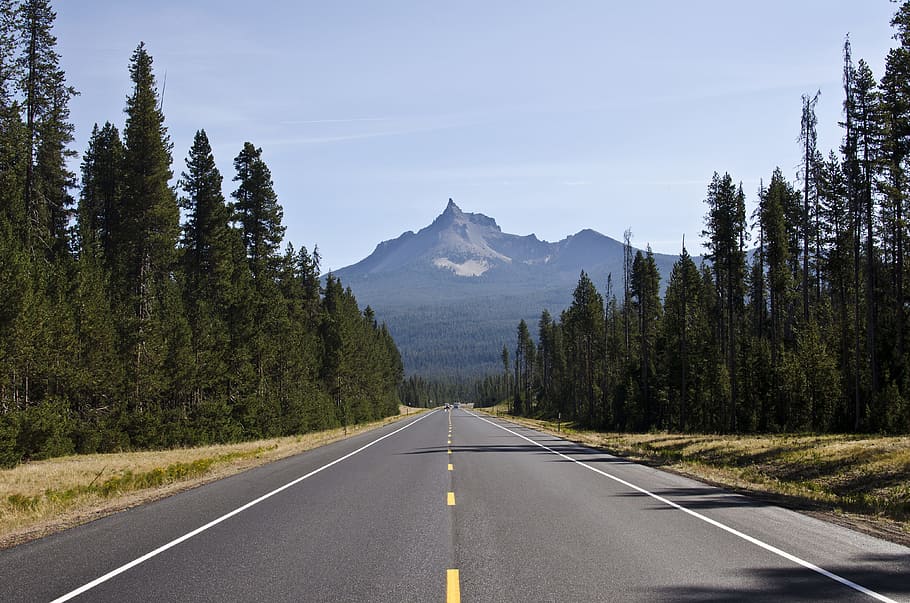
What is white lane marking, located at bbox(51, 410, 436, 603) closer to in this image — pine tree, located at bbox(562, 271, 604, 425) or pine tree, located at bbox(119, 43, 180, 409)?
pine tree, located at bbox(119, 43, 180, 409)

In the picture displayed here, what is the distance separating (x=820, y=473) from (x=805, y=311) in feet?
78.2

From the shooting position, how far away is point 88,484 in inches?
773

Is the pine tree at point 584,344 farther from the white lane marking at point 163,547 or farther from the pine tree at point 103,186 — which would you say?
the white lane marking at point 163,547

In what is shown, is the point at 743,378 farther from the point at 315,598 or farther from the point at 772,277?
the point at 315,598

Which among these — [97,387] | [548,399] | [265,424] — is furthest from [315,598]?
[548,399]

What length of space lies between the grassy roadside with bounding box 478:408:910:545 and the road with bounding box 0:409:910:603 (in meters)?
1.20

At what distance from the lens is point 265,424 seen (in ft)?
155

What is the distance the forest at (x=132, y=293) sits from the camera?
93.5 ft

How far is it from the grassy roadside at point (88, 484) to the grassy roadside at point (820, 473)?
13.6 m

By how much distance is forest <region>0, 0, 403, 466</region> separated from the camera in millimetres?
28500

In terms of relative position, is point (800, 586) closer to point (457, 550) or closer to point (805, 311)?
point (457, 550)

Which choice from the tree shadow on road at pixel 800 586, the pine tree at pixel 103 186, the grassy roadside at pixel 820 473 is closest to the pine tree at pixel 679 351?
the grassy roadside at pixel 820 473

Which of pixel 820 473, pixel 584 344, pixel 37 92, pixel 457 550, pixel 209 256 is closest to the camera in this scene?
pixel 457 550

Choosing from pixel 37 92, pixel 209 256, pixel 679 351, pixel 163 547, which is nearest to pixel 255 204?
pixel 209 256
